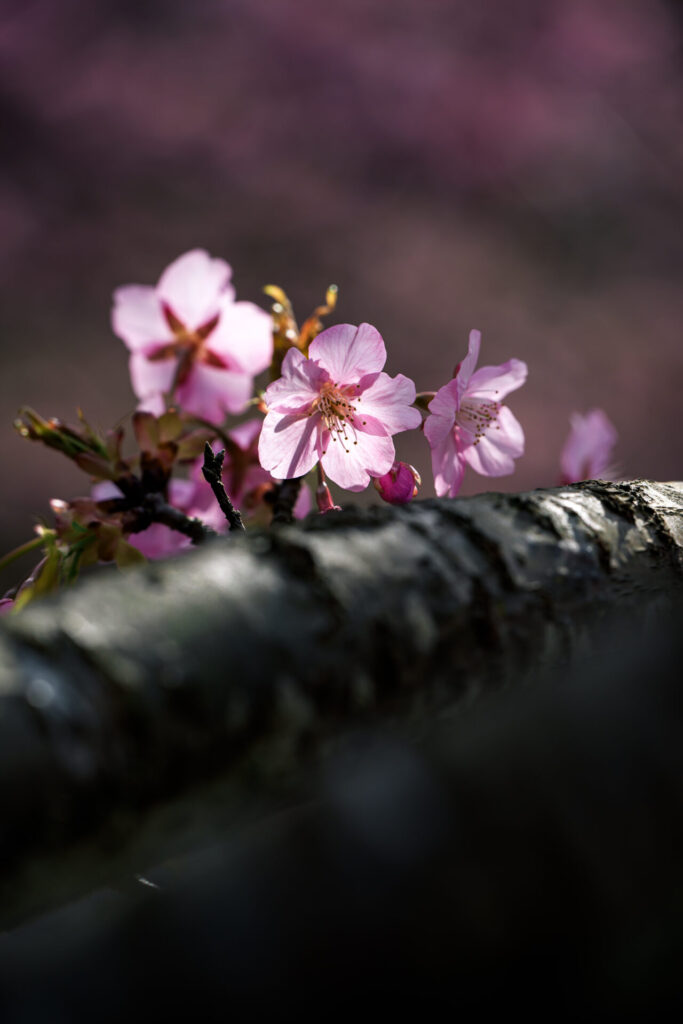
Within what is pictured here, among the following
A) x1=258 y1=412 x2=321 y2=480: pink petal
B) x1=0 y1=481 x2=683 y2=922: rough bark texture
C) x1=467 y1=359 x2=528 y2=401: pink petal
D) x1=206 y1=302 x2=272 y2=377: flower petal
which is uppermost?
x1=206 y1=302 x2=272 y2=377: flower petal

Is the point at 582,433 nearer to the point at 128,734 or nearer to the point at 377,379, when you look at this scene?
the point at 377,379

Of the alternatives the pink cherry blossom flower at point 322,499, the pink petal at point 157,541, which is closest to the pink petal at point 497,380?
the pink cherry blossom flower at point 322,499

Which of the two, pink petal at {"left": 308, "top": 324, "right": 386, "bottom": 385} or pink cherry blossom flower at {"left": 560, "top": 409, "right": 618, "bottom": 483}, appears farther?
pink cherry blossom flower at {"left": 560, "top": 409, "right": 618, "bottom": 483}

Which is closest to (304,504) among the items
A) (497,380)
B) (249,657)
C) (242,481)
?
(242,481)

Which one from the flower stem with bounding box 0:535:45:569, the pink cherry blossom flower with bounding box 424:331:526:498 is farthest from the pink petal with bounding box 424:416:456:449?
the flower stem with bounding box 0:535:45:569

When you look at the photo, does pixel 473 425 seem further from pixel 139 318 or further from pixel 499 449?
pixel 139 318

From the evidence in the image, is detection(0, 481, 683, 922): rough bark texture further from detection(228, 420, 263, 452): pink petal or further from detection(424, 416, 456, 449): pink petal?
detection(228, 420, 263, 452): pink petal

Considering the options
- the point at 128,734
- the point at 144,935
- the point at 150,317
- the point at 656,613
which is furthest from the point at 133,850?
the point at 144,935

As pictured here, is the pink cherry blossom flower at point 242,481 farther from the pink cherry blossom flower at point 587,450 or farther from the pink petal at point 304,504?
the pink cherry blossom flower at point 587,450
